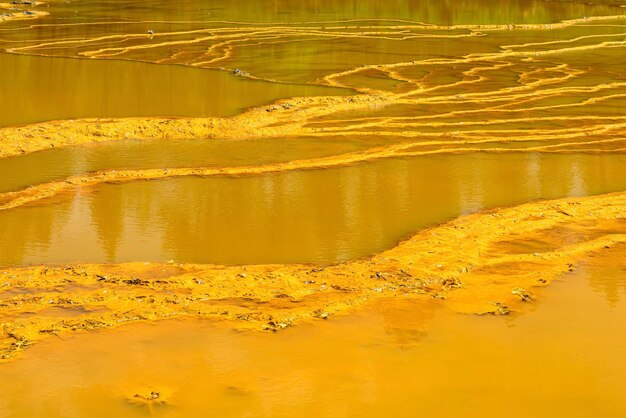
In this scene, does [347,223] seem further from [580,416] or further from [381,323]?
[580,416]

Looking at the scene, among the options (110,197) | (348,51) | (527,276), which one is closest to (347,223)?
(527,276)

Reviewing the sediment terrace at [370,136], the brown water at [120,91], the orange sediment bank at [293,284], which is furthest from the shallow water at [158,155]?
the orange sediment bank at [293,284]

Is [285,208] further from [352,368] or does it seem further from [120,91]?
[120,91]

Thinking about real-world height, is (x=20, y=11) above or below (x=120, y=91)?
above

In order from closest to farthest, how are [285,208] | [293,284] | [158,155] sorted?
[293,284]
[285,208]
[158,155]

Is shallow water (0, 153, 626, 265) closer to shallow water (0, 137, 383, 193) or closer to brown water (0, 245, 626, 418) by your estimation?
shallow water (0, 137, 383, 193)

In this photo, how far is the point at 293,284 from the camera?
579 cm

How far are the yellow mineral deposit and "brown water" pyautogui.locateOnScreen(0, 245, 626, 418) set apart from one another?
2cm

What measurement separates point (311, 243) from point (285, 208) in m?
1.01

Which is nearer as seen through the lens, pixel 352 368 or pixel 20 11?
pixel 352 368

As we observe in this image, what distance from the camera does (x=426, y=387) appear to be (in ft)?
14.4

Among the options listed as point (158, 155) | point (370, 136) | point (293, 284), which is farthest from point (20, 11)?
point (293, 284)

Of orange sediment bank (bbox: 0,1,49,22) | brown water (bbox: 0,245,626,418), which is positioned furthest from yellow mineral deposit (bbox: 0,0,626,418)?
orange sediment bank (bbox: 0,1,49,22)

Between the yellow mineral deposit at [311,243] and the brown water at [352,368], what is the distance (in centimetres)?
2
